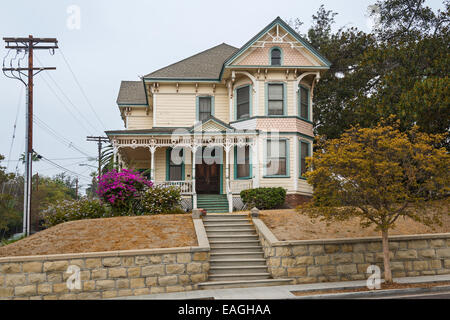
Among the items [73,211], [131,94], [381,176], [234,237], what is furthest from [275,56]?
[73,211]

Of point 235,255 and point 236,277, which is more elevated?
point 235,255

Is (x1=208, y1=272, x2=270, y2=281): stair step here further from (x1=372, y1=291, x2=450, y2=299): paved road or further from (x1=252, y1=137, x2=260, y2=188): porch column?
(x1=252, y1=137, x2=260, y2=188): porch column

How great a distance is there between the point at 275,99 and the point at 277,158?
298 cm

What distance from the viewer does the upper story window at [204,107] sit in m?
23.7

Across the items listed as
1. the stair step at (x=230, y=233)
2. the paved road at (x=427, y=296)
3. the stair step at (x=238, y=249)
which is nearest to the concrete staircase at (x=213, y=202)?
the stair step at (x=230, y=233)

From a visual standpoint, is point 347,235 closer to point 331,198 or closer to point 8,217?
point 331,198

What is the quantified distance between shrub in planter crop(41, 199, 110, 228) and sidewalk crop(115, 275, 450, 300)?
20.9 ft

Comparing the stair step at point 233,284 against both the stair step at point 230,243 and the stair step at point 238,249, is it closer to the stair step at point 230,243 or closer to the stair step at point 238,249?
the stair step at point 238,249

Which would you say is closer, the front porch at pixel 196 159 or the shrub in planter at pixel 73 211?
the shrub in planter at pixel 73 211

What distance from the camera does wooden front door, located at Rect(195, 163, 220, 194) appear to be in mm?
22688

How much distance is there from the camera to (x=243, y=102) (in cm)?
2277

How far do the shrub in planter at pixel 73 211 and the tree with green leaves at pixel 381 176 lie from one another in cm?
884

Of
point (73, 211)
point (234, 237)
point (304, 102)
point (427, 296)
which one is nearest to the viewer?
point (427, 296)

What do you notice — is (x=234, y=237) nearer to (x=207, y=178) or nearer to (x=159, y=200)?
(x=159, y=200)
